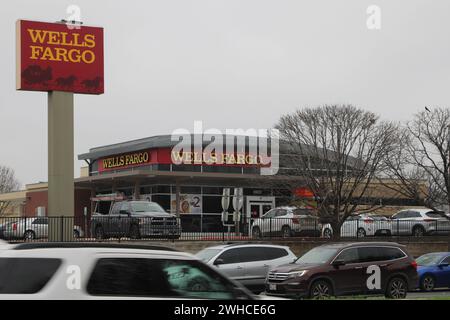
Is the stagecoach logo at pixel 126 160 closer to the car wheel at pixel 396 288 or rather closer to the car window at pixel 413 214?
the car window at pixel 413 214

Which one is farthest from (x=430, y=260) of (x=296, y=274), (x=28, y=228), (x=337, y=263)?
(x=28, y=228)

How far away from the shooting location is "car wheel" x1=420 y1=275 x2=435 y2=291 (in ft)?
78.0

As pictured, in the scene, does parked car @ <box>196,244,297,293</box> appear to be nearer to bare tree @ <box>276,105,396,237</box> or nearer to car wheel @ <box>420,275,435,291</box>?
car wheel @ <box>420,275,435,291</box>

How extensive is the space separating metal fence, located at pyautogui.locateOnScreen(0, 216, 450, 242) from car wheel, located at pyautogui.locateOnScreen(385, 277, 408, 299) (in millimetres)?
13133

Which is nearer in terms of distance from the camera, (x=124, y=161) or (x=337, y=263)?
(x=337, y=263)

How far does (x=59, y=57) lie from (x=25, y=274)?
25694 mm

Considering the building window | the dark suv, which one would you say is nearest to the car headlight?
the dark suv

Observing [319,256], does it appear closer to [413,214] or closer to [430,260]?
[430,260]

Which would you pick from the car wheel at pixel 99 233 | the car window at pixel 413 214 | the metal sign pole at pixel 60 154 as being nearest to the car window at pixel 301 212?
the car window at pixel 413 214

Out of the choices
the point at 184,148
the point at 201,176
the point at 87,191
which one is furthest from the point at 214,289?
the point at 87,191

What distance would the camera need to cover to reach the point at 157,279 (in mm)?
7758

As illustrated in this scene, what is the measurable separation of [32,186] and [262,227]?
37.0 meters

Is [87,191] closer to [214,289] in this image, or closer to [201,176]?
[201,176]
